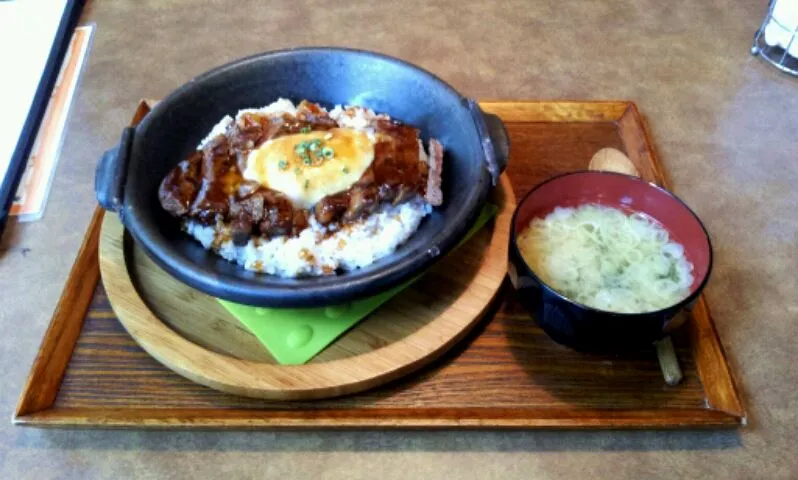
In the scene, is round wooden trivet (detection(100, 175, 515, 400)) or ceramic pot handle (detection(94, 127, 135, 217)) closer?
round wooden trivet (detection(100, 175, 515, 400))

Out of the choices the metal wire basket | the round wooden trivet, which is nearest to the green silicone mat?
the round wooden trivet

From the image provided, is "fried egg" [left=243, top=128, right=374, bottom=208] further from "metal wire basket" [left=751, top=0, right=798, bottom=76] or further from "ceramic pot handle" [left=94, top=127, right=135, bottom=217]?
"metal wire basket" [left=751, top=0, right=798, bottom=76]

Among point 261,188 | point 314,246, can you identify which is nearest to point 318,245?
point 314,246

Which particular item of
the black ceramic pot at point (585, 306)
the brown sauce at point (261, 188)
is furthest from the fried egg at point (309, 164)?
the black ceramic pot at point (585, 306)

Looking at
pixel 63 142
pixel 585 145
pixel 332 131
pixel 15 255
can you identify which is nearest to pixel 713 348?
A: pixel 585 145

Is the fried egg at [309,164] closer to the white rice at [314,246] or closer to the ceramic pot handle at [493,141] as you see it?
the white rice at [314,246]

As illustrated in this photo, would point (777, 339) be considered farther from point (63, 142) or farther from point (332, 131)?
point (63, 142)
